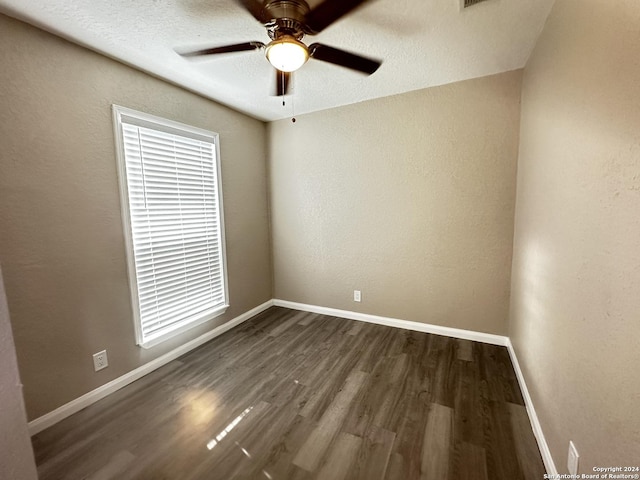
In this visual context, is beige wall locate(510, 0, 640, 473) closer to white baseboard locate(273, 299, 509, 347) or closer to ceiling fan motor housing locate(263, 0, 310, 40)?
white baseboard locate(273, 299, 509, 347)

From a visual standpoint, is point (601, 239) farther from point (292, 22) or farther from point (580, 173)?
point (292, 22)

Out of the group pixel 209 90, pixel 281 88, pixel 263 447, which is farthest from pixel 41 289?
pixel 281 88

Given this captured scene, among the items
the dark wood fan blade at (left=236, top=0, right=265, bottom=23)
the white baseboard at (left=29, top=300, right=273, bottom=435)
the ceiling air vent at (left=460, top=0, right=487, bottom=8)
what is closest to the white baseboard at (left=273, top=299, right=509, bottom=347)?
the white baseboard at (left=29, top=300, right=273, bottom=435)

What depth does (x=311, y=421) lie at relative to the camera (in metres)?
1.69

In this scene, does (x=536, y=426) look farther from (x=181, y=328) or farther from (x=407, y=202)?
(x=181, y=328)

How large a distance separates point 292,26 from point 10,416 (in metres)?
1.85

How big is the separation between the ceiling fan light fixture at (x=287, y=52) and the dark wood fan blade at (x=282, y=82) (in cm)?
57

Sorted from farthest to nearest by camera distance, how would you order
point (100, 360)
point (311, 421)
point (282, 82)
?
point (282, 82) < point (100, 360) < point (311, 421)

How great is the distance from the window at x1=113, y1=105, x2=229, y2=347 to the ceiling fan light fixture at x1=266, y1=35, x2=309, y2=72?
1357 mm

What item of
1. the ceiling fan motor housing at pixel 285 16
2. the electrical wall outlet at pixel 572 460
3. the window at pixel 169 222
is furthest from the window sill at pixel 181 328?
the electrical wall outlet at pixel 572 460

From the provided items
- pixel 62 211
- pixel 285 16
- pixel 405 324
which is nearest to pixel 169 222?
pixel 62 211

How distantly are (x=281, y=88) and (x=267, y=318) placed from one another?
2.51 m

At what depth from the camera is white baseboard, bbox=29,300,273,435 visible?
1.68 m

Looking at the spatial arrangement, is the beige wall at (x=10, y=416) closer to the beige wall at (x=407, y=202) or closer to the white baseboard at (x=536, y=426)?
the white baseboard at (x=536, y=426)
